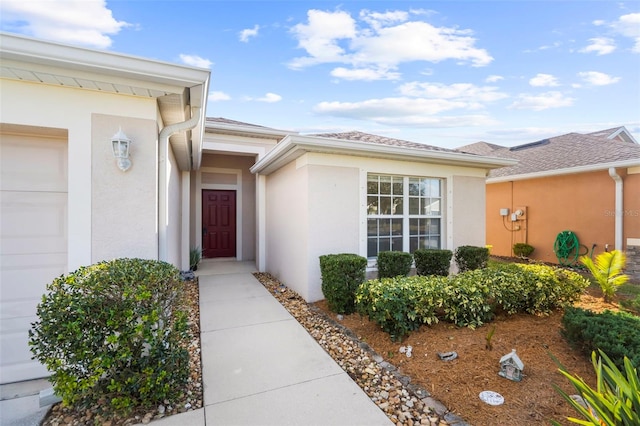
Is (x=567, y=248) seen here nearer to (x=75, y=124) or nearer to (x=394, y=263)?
(x=394, y=263)

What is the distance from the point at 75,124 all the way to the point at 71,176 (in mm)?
588

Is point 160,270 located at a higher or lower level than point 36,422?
higher

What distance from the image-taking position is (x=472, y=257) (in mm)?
6641

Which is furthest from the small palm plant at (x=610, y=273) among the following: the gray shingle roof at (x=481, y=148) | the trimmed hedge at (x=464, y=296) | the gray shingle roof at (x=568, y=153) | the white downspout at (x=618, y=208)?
the gray shingle roof at (x=481, y=148)

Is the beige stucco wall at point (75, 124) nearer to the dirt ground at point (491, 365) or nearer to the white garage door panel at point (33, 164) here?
the white garage door panel at point (33, 164)

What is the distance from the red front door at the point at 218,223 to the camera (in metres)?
10.5

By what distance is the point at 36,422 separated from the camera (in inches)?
98.7

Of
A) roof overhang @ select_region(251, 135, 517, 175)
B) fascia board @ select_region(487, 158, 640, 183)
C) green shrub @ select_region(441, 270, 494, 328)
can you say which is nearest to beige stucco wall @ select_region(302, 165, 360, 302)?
roof overhang @ select_region(251, 135, 517, 175)

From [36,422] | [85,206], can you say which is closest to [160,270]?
[85,206]

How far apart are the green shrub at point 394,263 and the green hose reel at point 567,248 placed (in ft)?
23.5

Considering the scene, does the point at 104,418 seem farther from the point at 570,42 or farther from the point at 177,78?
the point at 570,42

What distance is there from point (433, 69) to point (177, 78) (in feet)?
24.7

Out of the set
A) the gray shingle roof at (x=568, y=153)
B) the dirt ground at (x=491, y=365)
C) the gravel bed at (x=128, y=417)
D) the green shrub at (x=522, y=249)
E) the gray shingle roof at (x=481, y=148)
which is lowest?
the gravel bed at (x=128, y=417)

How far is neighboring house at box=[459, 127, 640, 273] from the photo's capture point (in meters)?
8.20
